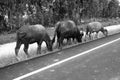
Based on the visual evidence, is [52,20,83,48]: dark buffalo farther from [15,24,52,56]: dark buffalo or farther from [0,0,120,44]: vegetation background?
[0,0,120,44]: vegetation background

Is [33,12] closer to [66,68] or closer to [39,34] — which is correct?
[39,34]

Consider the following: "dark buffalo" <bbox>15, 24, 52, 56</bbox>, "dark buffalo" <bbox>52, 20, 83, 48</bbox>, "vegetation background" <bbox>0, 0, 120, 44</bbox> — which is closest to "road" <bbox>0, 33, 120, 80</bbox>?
"dark buffalo" <bbox>15, 24, 52, 56</bbox>

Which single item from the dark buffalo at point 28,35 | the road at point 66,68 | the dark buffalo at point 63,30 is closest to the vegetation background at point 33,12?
the dark buffalo at point 63,30

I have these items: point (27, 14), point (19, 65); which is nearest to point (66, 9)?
point (27, 14)

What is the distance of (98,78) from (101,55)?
3.47 meters

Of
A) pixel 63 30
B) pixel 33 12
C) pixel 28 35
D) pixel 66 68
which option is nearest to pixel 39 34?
pixel 28 35

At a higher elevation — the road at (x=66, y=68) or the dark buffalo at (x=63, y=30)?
the dark buffalo at (x=63, y=30)

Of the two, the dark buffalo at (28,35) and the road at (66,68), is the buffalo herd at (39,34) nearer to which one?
the dark buffalo at (28,35)

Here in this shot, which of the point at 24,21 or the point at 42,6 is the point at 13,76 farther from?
the point at 42,6

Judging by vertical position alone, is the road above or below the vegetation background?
below

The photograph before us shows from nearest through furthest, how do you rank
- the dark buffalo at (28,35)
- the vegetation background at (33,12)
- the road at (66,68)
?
the road at (66,68) → the dark buffalo at (28,35) → the vegetation background at (33,12)

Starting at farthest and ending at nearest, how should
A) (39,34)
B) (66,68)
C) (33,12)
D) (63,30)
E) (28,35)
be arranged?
(33,12) → (63,30) → (39,34) → (28,35) → (66,68)

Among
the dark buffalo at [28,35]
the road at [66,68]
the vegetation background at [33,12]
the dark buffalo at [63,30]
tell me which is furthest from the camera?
the vegetation background at [33,12]

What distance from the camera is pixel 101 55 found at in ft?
30.0
